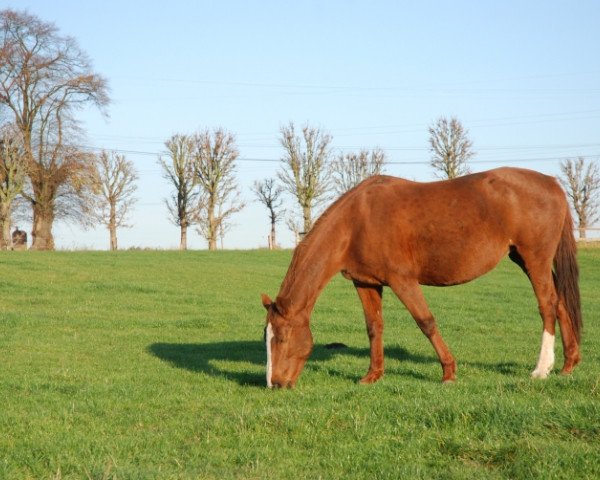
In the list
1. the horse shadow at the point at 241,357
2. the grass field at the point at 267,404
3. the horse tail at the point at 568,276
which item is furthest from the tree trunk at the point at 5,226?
the horse tail at the point at 568,276

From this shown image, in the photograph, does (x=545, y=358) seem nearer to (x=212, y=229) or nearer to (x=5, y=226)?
(x=5, y=226)

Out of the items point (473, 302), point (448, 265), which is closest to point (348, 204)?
point (448, 265)

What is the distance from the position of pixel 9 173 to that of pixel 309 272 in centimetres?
4414

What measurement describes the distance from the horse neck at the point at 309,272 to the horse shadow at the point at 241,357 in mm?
1042

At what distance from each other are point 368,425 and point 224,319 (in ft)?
36.3

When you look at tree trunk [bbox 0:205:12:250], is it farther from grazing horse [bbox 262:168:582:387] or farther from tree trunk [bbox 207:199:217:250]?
grazing horse [bbox 262:168:582:387]

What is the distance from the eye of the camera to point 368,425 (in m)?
6.38

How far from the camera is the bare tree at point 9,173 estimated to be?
49.2 meters

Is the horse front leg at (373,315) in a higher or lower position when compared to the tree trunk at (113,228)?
lower

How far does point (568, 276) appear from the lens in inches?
388

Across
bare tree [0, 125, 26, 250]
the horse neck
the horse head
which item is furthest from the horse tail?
bare tree [0, 125, 26, 250]

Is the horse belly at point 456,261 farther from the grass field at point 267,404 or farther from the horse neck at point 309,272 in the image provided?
the grass field at point 267,404

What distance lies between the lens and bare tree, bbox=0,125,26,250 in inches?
1938

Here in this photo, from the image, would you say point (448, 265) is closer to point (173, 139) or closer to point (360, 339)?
point (360, 339)
